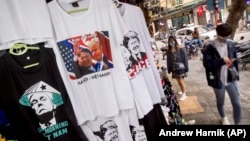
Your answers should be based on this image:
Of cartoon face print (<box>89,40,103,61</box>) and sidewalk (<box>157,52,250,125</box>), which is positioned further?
sidewalk (<box>157,52,250,125</box>)

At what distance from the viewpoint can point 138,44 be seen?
1.96 metres

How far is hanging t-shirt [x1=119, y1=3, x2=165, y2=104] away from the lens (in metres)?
1.94

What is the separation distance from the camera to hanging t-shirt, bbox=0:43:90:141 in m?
1.36

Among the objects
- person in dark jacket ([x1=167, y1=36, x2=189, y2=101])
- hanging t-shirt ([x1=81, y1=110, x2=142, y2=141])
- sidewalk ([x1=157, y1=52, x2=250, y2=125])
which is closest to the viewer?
hanging t-shirt ([x1=81, y1=110, x2=142, y2=141])

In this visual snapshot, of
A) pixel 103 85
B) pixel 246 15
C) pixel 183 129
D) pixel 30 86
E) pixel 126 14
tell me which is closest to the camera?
pixel 30 86

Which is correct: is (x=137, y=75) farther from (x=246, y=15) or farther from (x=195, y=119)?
(x=246, y=15)

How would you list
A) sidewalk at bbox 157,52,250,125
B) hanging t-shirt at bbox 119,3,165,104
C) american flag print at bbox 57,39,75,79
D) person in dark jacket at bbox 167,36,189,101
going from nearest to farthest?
1. american flag print at bbox 57,39,75,79
2. hanging t-shirt at bbox 119,3,165,104
3. sidewalk at bbox 157,52,250,125
4. person in dark jacket at bbox 167,36,189,101

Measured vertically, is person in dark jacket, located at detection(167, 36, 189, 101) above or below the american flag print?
below

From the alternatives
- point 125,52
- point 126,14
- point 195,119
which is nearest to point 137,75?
point 125,52

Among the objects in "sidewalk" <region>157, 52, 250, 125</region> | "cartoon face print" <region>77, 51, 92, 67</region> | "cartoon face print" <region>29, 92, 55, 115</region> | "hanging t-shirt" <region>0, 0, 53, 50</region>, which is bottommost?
"sidewalk" <region>157, 52, 250, 125</region>

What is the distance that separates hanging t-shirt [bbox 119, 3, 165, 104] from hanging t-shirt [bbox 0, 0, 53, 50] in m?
0.64

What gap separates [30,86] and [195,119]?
3.81 meters

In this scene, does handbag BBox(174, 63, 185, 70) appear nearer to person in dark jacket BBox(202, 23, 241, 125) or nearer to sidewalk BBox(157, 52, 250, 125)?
sidewalk BBox(157, 52, 250, 125)

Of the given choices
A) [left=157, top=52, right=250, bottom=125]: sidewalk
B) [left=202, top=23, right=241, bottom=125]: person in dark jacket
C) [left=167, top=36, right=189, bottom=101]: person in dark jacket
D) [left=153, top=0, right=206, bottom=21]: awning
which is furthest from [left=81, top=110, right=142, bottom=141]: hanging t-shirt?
[left=153, top=0, right=206, bottom=21]: awning
